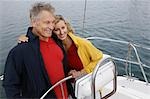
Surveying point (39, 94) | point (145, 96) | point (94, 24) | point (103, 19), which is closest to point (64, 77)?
point (39, 94)

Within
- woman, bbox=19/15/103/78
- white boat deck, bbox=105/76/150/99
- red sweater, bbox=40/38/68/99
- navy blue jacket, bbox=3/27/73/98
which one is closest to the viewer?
navy blue jacket, bbox=3/27/73/98

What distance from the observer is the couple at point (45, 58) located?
1683 millimetres

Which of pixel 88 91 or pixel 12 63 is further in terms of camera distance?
pixel 88 91

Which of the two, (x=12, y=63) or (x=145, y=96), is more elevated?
(x=12, y=63)

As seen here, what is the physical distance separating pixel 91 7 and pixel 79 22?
3.29 meters

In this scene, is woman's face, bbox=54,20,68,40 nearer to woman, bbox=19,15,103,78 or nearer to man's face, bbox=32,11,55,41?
woman, bbox=19,15,103,78

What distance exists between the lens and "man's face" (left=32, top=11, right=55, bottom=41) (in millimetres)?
1679

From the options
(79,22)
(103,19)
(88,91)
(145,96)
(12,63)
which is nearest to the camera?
(12,63)

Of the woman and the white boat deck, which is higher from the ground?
the woman

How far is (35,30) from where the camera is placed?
1.75 m

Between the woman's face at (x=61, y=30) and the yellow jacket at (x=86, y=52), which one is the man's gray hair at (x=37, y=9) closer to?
the woman's face at (x=61, y=30)

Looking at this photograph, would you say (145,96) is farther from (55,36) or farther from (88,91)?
(55,36)

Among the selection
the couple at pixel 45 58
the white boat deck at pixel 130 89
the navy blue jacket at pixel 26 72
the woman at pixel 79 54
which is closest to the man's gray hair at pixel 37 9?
the couple at pixel 45 58

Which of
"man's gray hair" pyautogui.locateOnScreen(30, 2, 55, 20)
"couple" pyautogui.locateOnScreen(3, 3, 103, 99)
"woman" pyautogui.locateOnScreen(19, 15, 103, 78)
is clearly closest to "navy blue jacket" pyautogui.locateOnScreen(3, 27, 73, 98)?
"couple" pyautogui.locateOnScreen(3, 3, 103, 99)
